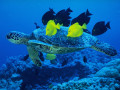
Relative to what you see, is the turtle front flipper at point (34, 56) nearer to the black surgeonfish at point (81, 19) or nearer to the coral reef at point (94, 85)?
the coral reef at point (94, 85)

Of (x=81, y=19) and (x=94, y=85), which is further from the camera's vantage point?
(x=94, y=85)

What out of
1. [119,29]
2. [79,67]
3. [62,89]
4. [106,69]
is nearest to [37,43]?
[62,89]

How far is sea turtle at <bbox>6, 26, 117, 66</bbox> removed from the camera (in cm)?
364

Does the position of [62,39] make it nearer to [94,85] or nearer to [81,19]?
[81,19]

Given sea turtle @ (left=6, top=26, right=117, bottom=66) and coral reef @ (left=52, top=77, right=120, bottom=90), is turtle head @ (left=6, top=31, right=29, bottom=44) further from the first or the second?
coral reef @ (left=52, top=77, right=120, bottom=90)

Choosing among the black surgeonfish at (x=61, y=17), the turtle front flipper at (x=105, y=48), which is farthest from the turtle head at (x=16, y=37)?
the turtle front flipper at (x=105, y=48)

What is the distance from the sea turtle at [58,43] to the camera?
364 centimetres

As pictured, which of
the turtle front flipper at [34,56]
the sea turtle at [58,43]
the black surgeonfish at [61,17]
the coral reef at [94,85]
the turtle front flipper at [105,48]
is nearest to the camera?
the sea turtle at [58,43]

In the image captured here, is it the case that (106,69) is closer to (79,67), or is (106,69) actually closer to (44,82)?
(79,67)

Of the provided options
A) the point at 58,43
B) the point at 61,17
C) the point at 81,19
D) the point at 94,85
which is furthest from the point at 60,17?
the point at 94,85

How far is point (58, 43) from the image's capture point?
364 centimetres

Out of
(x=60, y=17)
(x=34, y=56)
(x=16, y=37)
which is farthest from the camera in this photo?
(x=34, y=56)

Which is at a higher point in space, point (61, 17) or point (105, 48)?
point (61, 17)

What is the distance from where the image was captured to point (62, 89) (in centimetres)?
435
